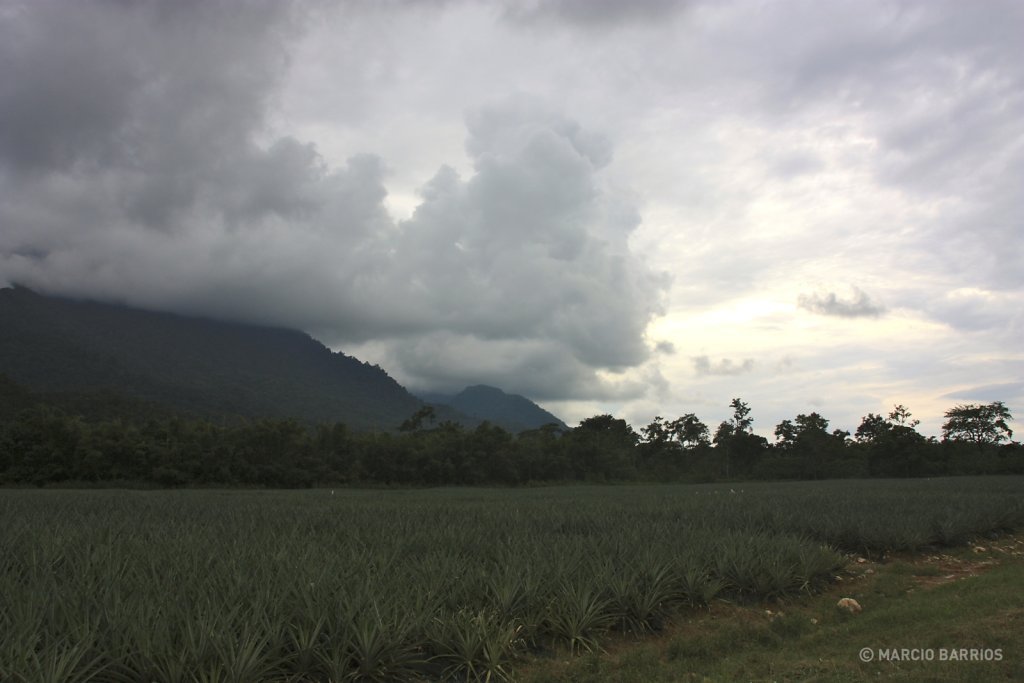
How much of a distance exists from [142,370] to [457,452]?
116 meters

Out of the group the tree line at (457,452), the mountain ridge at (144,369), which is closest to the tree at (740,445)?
the tree line at (457,452)

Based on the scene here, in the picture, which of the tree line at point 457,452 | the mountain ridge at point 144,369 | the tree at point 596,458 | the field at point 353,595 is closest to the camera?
the field at point 353,595

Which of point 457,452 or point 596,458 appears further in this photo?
point 596,458

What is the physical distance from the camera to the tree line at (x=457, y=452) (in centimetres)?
4994

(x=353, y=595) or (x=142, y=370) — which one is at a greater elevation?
(x=142, y=370)

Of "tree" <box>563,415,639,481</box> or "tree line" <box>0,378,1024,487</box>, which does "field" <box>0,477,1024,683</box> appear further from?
"tree" <box>563,415,639,481</box>

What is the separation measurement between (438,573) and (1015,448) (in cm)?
10565

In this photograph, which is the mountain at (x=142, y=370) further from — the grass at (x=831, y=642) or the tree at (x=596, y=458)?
the grass at (x=831, y=642)

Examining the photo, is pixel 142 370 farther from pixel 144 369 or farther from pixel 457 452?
pixel 457 452

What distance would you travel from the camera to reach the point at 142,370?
144 meters

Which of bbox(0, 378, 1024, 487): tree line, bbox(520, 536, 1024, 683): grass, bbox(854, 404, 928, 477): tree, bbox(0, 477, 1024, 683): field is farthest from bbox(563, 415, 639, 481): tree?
bbox(520, 536, 1024, 683): grass

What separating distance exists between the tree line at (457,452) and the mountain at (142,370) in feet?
105

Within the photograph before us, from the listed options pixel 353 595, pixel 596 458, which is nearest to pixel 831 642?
pixel 353 595

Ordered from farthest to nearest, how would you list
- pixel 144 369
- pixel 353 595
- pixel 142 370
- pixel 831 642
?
pixel 144 369 → pixel 142 370 → pixel 831 642 → pixel 353 595
